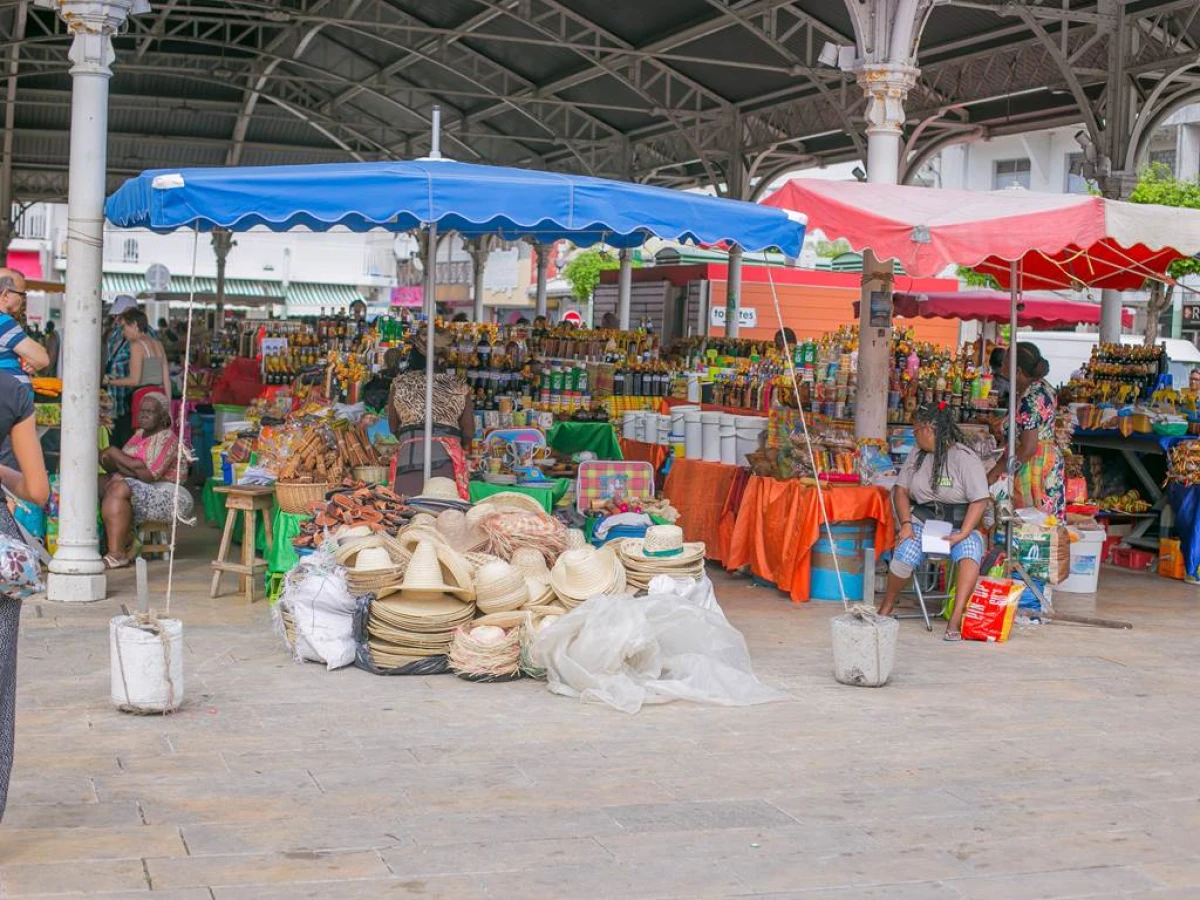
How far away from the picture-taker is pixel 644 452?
10.6m

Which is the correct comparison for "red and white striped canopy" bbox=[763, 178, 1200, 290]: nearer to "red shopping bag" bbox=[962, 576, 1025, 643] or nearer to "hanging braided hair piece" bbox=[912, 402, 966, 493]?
"hanging braided hair piece" bbox=[912, 402, 966, 493]

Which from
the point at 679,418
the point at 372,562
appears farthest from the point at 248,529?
the point at 679,418

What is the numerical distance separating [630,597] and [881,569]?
307 cm

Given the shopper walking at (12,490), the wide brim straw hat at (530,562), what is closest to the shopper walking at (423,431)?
the wide brim straw hat at (530,562)

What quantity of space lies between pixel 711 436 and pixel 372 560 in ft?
12.0

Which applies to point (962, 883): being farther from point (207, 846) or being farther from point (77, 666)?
point (77, 666)

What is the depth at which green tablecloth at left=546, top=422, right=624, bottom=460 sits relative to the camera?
10.5 meters

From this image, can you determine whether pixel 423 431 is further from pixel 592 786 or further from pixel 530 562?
pixel 592 786

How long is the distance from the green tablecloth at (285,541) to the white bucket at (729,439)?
299 centimetres

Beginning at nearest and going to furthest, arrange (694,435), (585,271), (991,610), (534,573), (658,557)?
(534,573) < (658,557) < (991,610) < (694,435) < (585,271)

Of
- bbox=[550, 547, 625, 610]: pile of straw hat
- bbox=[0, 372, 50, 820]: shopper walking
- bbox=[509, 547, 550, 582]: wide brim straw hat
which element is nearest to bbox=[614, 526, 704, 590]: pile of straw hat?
bbox=[550, 547, 625, 610]: pile of straw hat

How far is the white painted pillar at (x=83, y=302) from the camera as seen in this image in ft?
25.1

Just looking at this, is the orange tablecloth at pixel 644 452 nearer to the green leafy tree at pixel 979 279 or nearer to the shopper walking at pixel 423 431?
the shopper walking at pixel 423 431

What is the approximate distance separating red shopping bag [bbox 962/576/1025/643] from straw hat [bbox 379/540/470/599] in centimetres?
282
